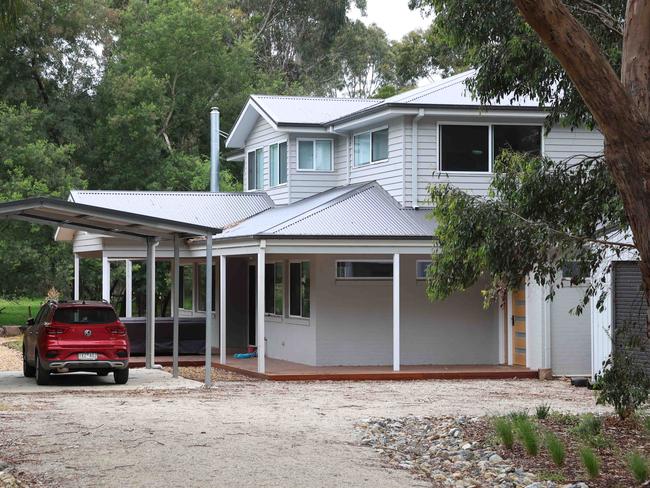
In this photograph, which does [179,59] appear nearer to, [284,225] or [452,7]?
[284,225]

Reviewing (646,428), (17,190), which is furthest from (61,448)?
(17,190)

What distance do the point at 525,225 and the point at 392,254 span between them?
37.1 feet

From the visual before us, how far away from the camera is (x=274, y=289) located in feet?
90.2

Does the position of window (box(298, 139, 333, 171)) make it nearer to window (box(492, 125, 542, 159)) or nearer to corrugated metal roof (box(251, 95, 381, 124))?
corrugated metal roof (box(251, 95, 381, 124))

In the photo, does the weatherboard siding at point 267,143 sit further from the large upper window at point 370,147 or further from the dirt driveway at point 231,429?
the dirt driveway at point 231,429

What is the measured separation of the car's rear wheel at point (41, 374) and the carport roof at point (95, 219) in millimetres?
2756

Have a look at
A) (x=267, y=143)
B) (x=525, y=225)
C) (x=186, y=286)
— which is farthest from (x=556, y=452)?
(x=186, y=286)

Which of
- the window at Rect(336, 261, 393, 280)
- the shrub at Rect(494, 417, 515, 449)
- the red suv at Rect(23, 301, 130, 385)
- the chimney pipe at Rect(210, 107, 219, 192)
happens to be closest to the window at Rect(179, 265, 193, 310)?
the chimney pipe at Rect(210, 107, 219, 192)

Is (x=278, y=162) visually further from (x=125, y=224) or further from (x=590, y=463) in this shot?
(x=590, y=463)

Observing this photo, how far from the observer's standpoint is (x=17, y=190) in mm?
36531

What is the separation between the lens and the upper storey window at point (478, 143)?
2456 centimetres

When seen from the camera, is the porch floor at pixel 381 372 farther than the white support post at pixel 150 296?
No

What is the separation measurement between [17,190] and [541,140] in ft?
62.7

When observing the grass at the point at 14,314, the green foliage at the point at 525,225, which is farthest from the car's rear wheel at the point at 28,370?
the grass at the point at 14,314
